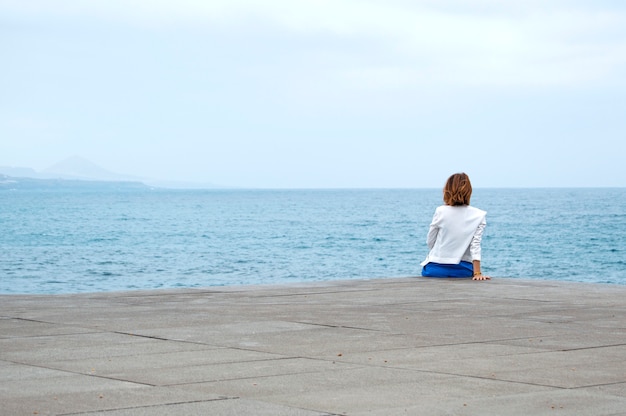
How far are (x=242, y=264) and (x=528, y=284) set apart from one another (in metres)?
39.4

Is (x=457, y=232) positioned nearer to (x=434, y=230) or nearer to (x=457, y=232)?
(x=457, y=232)

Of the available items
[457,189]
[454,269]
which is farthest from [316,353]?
[454,269]

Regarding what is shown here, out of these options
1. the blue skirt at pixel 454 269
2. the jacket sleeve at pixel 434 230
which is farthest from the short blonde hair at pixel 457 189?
the blue skirt at pixel 454 269

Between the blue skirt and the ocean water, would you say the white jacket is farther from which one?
the ocean water

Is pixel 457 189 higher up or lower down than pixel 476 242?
higher up

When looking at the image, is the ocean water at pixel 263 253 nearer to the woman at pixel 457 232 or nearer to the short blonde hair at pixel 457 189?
the woman at pixel 457 232

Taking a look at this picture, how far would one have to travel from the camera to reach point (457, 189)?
42.7 ft

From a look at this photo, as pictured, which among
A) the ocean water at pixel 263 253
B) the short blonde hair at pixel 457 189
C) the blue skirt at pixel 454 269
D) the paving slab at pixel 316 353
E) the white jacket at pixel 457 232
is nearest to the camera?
the paving slab at pixel 316 353

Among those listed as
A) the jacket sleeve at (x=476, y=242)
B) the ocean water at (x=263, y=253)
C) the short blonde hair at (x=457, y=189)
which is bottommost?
the ocean water at (x=263, y=253)

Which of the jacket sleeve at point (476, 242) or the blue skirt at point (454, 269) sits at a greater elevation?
the jacket sleeve at point (476, 242)

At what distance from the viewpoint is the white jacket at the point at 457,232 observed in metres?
12.9

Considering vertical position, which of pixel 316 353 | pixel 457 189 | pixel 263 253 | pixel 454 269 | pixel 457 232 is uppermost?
pixel 457 189

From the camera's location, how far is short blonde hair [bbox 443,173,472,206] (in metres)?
A: 13.0

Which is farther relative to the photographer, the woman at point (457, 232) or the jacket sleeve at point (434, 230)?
the jacket sleeve at point (434, 230)
